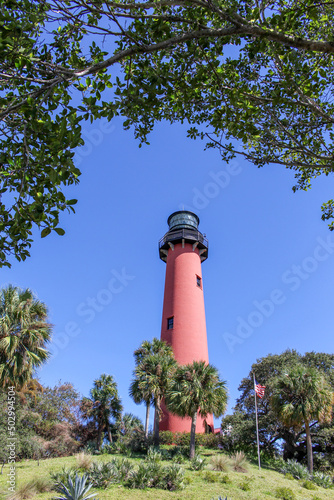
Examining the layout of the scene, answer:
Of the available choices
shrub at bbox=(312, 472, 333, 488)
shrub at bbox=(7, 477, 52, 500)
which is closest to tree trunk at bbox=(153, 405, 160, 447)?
shrub at bbox=(312, 472, 333, 488)

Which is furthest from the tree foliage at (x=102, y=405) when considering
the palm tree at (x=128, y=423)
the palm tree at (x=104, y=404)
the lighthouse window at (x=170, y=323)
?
the lighthouse window at (x=170, y=323)

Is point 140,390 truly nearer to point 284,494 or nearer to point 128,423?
point 284,494

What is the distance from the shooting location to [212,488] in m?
11.6

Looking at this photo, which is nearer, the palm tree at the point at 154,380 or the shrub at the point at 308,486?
the shrub at the point at 308,486

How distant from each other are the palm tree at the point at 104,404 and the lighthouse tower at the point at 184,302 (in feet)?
15.1

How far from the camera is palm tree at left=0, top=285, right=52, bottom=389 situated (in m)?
12.0

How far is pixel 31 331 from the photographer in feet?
42.6

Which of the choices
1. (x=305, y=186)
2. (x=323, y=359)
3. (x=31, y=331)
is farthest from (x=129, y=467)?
(x=323, y=359)

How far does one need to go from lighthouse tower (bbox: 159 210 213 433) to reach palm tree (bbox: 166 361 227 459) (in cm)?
377

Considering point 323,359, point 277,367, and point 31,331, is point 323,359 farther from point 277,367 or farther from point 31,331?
point 31,331

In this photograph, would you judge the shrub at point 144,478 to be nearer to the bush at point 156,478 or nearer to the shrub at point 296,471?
the bush at point 156,478

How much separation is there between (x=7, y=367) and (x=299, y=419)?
578 inches

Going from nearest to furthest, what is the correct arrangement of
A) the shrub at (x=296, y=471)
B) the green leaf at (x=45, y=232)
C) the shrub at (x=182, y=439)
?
the green leaf at (x=45, y=232) → the shrub at (x=296, y=471) → the shrub at (x=182, y=439)

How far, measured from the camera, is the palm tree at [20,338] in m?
12.0
